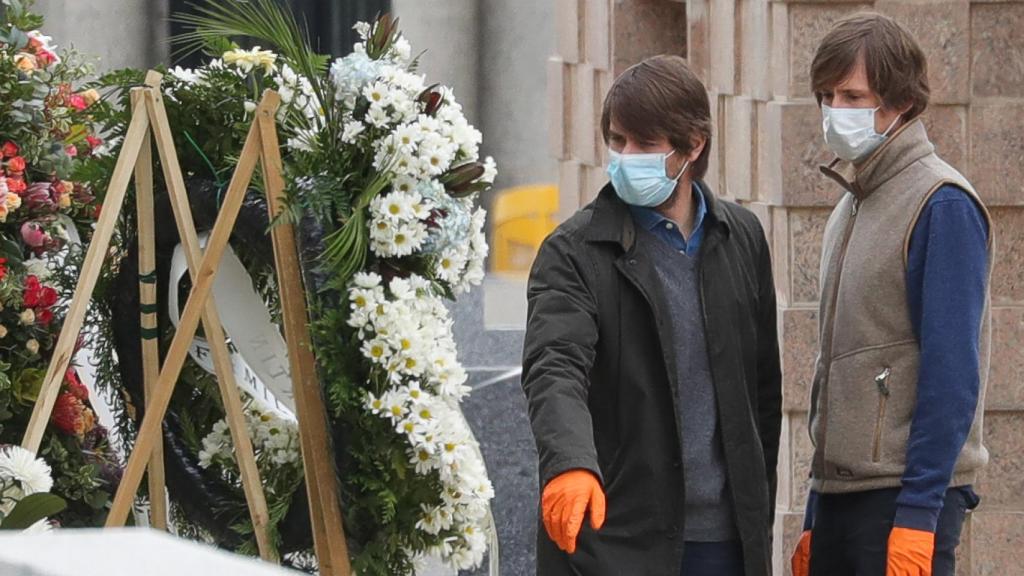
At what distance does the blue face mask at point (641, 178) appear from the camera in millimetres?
3689

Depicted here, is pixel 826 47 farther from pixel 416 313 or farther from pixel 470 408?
pixel 470 408

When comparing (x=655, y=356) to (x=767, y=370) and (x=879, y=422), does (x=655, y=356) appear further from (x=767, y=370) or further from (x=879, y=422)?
(x=879, y=422)

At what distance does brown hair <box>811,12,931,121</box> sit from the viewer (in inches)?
147

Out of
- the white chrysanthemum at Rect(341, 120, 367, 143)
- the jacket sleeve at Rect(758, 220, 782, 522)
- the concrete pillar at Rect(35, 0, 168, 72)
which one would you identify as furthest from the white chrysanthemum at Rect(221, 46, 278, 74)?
the concrete pillar at Rect(35, 0, 168, 72)

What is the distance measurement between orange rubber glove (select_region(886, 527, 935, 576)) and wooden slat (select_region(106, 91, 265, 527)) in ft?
5.73

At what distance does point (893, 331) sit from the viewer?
3709mm

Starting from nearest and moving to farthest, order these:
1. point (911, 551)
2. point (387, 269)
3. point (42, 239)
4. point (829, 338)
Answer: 1. point (911, 551)
2. point (829, 338)
3. point (387, 269)
4. point (42, 239)

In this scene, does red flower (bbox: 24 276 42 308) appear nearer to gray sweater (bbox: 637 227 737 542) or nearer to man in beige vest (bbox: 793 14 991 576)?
gray sweater (bbox: 637 227 737 542)

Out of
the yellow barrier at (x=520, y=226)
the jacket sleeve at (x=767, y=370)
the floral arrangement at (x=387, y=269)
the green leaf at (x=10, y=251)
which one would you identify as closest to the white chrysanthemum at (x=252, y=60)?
the floral arrangement at (x=387, y=269)

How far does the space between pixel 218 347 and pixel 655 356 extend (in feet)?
4.63

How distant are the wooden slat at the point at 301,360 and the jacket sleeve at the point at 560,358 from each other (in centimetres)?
97

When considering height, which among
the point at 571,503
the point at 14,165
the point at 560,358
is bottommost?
the point at 571,503

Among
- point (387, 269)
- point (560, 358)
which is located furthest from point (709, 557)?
point (387, 269)

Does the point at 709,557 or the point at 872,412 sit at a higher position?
the point at 872,412
